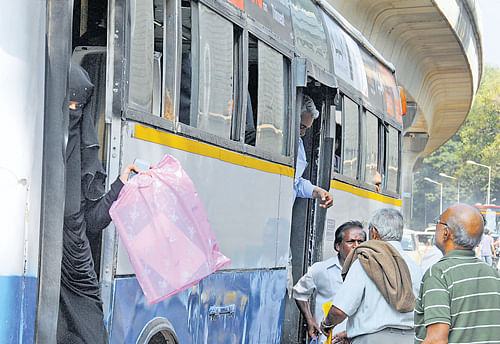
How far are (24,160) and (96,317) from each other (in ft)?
3.31

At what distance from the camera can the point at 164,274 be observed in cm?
439

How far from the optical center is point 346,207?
10.1m

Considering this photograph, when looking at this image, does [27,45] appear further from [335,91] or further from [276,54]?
[335,91]

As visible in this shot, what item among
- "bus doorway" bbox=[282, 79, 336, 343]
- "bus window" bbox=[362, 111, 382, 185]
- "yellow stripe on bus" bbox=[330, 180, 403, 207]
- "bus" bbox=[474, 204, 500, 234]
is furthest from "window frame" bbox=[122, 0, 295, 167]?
"bus" bbox=[474, 204, 500, 234]

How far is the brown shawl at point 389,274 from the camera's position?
5445mm

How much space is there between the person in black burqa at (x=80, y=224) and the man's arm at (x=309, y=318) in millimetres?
3742

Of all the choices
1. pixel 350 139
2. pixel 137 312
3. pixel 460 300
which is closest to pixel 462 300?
pixel 460 300

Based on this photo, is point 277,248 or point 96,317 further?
point 277,248

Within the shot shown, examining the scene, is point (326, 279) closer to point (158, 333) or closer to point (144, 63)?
point (158, 333)

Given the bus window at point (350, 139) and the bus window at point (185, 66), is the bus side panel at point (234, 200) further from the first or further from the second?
the bus window at point (350, 139)

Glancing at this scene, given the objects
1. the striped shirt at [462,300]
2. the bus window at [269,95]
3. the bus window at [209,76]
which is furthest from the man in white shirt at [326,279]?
the striped shirt at [462,300]

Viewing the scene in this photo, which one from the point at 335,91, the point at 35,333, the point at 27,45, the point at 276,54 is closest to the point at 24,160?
the point at 27,45

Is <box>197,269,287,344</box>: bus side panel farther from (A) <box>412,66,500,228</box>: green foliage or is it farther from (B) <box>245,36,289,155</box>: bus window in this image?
(A) <box>412,66,500,228</box>: green foliage

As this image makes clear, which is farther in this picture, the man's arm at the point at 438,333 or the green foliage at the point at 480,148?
the green foliage at the point at 480,148
